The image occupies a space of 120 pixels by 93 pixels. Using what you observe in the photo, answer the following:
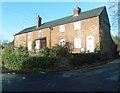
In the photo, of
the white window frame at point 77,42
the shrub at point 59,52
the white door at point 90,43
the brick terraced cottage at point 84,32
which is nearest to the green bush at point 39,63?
the shrub at point 59,52

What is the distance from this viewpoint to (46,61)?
25.2 metres

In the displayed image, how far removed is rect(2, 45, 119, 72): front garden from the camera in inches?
967

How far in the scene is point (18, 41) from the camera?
62.4 m

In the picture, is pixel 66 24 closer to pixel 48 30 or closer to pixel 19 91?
pixel 48 30

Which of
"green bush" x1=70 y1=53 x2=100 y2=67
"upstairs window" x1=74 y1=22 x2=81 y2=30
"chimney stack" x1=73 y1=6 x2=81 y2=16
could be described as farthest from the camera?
"chimney stack" x1=73 y1=6 x2=81 y2=16

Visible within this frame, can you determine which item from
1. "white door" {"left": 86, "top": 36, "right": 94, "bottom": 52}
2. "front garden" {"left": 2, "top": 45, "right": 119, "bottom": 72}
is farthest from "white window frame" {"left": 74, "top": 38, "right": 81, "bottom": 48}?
"front garden" {"left": 2, "top": 45, "right": 119, "bottom": 72}

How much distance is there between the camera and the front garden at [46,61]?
2457 cm

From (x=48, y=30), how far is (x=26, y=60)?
24.0m

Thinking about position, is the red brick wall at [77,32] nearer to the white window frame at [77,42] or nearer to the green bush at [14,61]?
the white window frame at [77,42]

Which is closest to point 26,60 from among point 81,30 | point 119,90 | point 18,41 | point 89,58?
point 89,58

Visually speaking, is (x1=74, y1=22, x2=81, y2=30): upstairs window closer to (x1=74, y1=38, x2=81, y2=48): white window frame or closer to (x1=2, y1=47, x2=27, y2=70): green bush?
(x1=74, y1=38, x2=81, y2=48): white window frame

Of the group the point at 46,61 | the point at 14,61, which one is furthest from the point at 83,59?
the point at 14,61

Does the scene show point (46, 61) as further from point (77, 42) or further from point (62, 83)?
point (77, 42)

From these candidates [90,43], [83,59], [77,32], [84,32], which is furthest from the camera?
[77,32]
